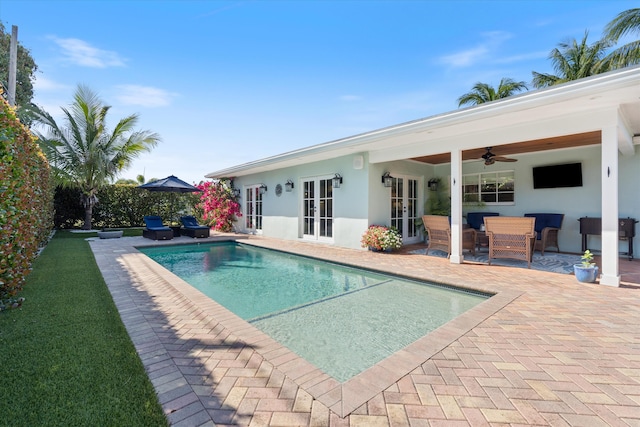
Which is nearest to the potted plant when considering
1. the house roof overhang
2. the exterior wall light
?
the house roof overhang

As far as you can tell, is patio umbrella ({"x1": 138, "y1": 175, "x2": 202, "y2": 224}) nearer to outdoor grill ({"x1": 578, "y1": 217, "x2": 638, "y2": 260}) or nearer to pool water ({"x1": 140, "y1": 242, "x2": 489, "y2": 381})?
pool water ({"x1": 140, "y1": 242, "x2": 489, "y2": 381})

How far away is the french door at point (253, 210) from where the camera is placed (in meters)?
13.1

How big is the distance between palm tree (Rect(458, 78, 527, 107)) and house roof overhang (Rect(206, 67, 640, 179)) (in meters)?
15.4

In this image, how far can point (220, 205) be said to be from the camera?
14.1 metres

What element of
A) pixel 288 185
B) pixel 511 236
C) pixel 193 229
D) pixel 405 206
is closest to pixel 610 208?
pixel 511 236

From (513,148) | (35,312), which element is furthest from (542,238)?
(35,312)

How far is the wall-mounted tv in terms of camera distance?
304 inches

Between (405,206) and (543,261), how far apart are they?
3969mm

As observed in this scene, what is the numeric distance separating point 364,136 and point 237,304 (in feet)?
15.7

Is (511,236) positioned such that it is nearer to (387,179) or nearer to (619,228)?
(619,228)

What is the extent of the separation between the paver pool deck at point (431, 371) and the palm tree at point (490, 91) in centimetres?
2084

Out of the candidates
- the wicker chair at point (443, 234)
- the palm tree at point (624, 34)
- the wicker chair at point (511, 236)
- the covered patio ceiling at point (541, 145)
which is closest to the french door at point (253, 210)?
the covered patio ceiling at point (541, 145)

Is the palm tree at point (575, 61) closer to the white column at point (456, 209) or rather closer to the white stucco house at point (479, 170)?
the white stucco house at point (479, 170)

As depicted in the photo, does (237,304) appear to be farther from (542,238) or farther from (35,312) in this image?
(542,238)
